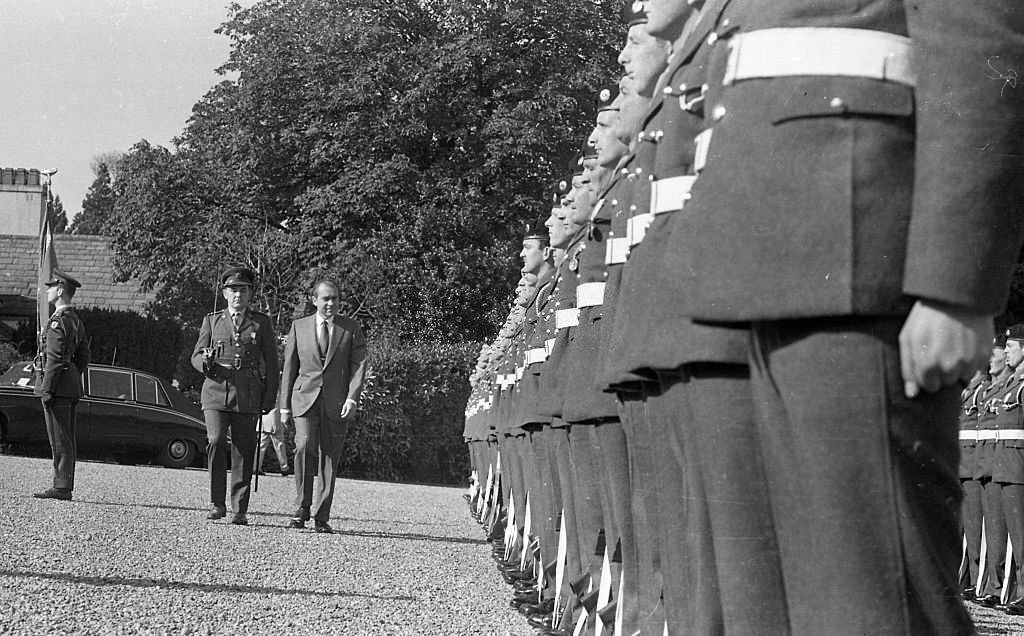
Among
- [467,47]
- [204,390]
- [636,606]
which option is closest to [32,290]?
[467,47]

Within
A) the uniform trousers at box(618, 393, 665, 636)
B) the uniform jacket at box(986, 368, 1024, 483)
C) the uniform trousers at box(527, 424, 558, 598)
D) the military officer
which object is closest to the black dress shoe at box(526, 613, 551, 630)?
the uniform trousers at box(527, 424, 558, 598)

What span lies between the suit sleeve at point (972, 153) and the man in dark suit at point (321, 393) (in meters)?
8.82

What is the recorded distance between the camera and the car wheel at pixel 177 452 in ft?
77.0

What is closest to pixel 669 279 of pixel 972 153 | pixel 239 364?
pixel 972 153

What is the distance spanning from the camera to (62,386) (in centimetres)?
1287

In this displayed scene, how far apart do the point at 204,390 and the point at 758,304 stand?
9474mm

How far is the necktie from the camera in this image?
39.0ft

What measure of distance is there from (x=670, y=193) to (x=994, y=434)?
7.45m

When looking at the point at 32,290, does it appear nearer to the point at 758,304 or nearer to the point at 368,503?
the point at 368,503

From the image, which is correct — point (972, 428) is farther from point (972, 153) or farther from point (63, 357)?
point (972, 153)

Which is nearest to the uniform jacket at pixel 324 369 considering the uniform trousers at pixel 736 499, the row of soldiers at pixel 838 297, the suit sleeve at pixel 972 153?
the row of soldiers at pixel 838 297

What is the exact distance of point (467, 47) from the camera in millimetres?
31047

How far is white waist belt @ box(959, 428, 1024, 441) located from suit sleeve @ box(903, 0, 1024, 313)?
749 centimetres

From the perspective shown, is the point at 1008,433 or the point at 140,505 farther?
the point at 140,505
